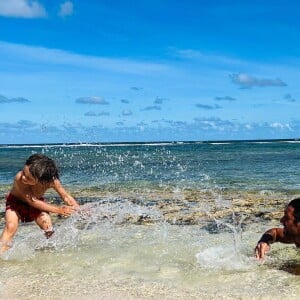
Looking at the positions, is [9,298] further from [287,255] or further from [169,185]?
[169,185]

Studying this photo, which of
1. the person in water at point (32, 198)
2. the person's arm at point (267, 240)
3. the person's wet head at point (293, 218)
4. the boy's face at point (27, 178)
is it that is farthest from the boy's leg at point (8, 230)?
the person's wet head at point (293, 218)

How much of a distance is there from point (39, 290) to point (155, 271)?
1.51 metres

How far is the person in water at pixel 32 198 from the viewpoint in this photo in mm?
6805

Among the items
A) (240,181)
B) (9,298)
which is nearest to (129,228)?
(9,298)

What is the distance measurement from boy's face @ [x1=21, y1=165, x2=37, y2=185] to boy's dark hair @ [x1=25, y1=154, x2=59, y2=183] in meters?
0.06

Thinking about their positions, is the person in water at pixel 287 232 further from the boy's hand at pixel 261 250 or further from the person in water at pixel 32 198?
the person in water at pixel 32 198

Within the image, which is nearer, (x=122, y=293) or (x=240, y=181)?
(x=122, y=293)

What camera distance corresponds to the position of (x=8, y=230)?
707cm

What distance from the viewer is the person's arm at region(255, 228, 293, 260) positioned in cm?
580

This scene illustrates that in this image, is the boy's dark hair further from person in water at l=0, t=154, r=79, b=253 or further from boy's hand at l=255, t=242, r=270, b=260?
boy's hand at l=255, t=242, r=270, b=260

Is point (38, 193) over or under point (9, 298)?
over

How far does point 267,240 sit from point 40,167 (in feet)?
10.3

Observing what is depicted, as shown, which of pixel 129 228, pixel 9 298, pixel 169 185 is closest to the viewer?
pixel 9 298

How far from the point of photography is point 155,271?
6305 mm
